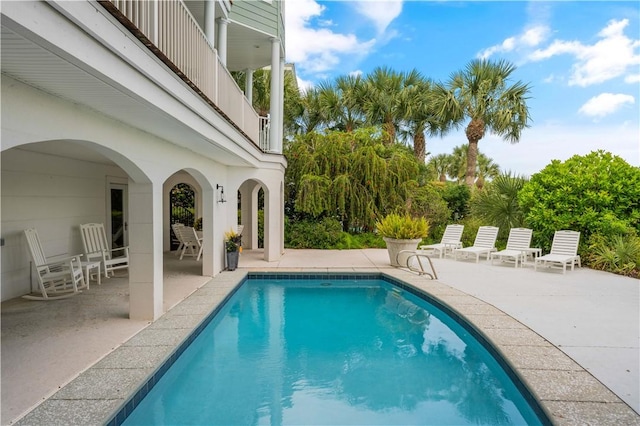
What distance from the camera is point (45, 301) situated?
660 cm

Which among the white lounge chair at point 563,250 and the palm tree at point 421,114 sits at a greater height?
the palm tree at point 421,114

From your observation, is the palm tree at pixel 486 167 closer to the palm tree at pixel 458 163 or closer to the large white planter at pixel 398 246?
the palm tree at pixel 458 163

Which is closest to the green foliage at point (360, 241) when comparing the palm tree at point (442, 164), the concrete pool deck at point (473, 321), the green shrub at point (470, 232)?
the green shrub at point (470, 232)

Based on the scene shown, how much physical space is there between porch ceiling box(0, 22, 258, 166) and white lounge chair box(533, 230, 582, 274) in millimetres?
9683

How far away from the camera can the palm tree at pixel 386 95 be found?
18.7 meters

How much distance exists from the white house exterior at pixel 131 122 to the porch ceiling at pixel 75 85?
15mm

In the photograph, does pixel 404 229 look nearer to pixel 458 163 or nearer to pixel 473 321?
pixel 473 321

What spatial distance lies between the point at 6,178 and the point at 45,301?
2.32 meters

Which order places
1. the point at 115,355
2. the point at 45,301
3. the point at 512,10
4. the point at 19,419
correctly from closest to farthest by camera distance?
the point at 19,419, the point at 115,355, the point at 45,301, the point at 512,10

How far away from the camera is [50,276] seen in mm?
6641

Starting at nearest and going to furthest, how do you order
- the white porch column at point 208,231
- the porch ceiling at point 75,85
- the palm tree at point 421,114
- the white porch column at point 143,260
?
the porch ceiling at point 75,85
the white porch column at point 143,260
the white porch column at point 208,231
the palm tree at point 421,114

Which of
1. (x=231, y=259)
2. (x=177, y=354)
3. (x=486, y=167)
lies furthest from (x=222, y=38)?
(x=486, y=167)

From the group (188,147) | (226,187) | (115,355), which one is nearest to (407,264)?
(226,187)

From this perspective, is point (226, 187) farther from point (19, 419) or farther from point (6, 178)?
point (19, 419)
